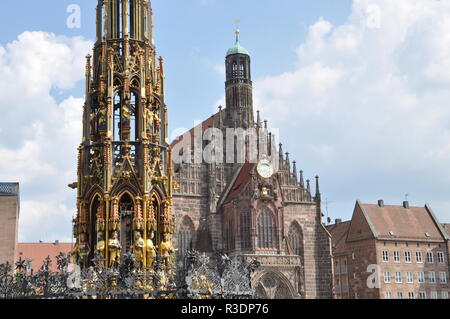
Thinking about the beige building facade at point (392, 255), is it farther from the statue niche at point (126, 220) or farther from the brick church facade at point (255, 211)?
the statue niche at point (126, 220)

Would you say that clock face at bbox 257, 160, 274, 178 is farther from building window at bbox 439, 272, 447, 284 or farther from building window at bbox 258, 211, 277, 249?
building window at bbox 439, 272, 447, 284

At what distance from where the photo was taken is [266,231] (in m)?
58.8

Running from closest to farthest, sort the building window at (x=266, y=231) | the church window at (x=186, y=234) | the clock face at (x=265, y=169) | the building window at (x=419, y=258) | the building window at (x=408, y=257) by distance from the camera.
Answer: the building window at (x=266, y=231) → the church window at (x=186, y=234) → the clock face at (x=265, y=169) → the building window at (x=408, y=257) → the building window at (x=419, y=258)

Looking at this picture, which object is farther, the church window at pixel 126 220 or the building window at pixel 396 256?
the building window at pixel 396 256

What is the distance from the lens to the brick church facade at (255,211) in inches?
2282

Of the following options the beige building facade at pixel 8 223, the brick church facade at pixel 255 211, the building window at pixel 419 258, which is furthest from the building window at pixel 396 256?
the beige building facade at pixel 8 223

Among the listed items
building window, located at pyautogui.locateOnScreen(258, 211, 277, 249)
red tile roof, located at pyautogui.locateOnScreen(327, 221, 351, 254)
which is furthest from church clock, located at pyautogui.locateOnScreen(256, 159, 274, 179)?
red tile roof, located at pyautogui.locateOnScreen(327, 221, 351, 254)

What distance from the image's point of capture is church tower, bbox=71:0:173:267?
19984mm

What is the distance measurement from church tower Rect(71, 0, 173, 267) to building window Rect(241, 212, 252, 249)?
117ft
